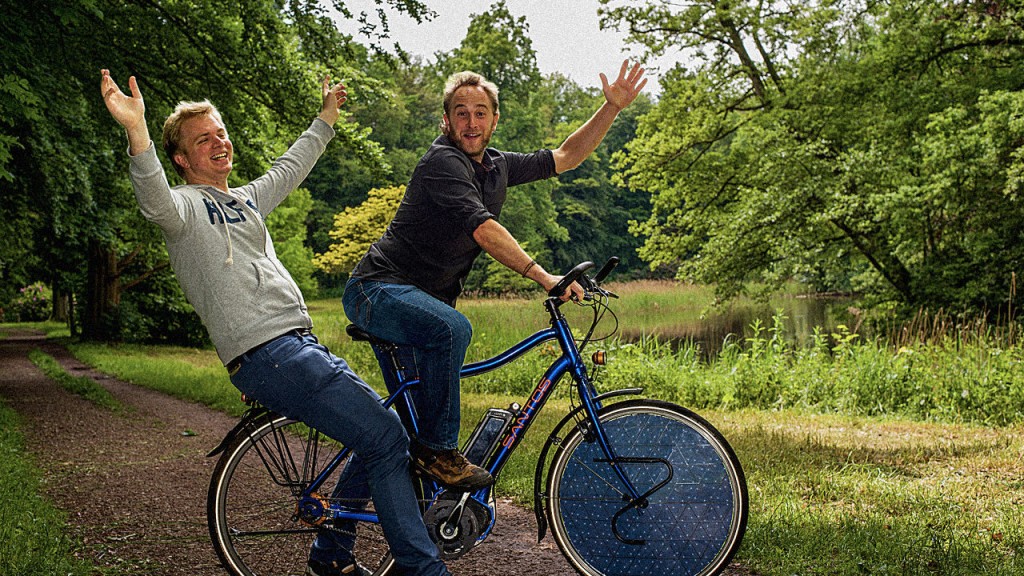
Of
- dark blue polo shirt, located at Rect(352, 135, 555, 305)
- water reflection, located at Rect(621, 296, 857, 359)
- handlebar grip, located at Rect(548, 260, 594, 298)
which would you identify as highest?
dark blue polo shirt, located at Rect(352, 135, 555, 305)

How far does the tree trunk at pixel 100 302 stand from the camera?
68.2 ft

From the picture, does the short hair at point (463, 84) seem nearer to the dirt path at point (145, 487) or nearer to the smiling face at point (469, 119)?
the smiling face at point (469, 119)

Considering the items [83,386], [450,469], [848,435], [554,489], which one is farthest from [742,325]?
[450,469]

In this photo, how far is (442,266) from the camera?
3.17 m

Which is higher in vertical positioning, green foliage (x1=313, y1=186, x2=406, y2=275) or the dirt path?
green foliage (x1=313, y1=186, x2=406, y2=275)

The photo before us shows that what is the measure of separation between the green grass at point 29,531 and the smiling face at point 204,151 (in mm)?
1840

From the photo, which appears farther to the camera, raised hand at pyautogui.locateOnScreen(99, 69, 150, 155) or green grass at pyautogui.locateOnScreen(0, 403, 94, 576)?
green grass at pyautogui.locateOnScreen(0, 403, 94, 576)

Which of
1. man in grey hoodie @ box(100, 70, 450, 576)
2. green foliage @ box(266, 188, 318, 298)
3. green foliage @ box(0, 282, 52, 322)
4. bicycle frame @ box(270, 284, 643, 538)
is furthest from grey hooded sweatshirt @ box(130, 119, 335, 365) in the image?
green foliage @ box(0, 282, 52, 322)

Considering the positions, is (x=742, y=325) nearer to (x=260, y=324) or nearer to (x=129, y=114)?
(x=260, y=324)

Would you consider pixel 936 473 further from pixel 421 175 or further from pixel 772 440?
pixel 421 175

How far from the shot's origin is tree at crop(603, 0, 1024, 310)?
14.8m

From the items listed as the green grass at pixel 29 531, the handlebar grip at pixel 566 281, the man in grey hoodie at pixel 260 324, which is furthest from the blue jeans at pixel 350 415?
the green grass at pixel 29 531

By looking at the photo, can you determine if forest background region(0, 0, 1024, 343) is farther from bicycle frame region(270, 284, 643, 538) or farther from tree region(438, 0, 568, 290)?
tree region(438, 0, 568, 290)

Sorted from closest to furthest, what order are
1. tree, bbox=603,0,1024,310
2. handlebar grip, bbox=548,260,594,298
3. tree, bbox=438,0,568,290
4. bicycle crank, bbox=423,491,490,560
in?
handlebar grip, bbox=548,260,594,298 < bicycle crank, bbox=423,491,490,560 < tree, bbox=603,0,1024,310 < tree, bbox=438,0,568,290
